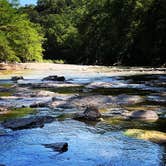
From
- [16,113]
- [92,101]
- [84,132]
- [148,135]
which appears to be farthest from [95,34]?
[148,135]

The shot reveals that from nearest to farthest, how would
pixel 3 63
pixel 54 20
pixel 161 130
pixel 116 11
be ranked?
1. pixel 161 130
2. pixel 3 63
3. pixel 116 11
4. pixel 54 20

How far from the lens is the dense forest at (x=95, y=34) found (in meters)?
52.8

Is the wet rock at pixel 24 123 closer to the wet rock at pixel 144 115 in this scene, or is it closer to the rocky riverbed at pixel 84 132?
the rocky riverbed at pixel 84 132

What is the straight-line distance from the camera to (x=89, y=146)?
1215 cm

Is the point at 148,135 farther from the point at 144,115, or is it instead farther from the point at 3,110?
the point at 3,110

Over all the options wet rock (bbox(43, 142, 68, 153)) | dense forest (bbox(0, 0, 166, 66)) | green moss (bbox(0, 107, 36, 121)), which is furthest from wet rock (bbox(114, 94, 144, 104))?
dense forest (bbox(0, 0, 166, 66))

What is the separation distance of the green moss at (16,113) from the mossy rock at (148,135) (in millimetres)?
4802

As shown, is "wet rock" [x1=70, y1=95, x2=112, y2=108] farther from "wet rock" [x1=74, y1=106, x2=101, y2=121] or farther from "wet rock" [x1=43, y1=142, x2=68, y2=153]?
"wet rock" [x1=43, y1=142, x2=68, y2=153]

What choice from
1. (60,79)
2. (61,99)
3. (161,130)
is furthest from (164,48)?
(161,130)

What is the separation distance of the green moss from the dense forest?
101 ft

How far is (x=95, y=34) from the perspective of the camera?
95.6 metres

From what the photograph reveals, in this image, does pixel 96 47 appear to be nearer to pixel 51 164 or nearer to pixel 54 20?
pixel 54 20

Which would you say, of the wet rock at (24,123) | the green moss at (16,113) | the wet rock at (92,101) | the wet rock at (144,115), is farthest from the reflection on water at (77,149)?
the wet rock at (92,101)

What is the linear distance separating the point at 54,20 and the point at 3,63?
63.9 metres
